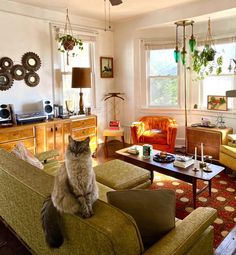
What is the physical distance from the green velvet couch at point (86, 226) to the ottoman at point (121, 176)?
0.38 meters

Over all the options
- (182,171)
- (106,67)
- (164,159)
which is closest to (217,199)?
(182,171)

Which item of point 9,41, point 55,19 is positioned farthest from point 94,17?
point 9,41

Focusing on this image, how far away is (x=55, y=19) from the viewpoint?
455cm

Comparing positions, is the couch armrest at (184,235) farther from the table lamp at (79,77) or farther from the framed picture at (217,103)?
the framed picture at (217,103)

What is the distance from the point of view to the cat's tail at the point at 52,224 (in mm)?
1438

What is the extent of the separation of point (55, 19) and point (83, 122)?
1885mm

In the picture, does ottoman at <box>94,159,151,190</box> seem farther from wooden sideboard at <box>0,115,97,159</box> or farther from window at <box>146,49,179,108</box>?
window at <box>146,49,179,108</box>

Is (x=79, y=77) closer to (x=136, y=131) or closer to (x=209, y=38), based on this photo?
(x=136, y=131)

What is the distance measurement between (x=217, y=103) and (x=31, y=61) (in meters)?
3.43

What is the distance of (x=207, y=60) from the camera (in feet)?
15.0

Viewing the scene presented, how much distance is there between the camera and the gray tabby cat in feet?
4.61

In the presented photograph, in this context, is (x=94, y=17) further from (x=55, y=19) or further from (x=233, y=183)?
(x=233, y=183)

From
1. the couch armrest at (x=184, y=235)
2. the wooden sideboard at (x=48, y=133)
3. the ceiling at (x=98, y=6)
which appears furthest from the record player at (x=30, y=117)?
the couch armrest at (x=184, y=235)

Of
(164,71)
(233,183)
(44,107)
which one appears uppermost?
(164,71)
